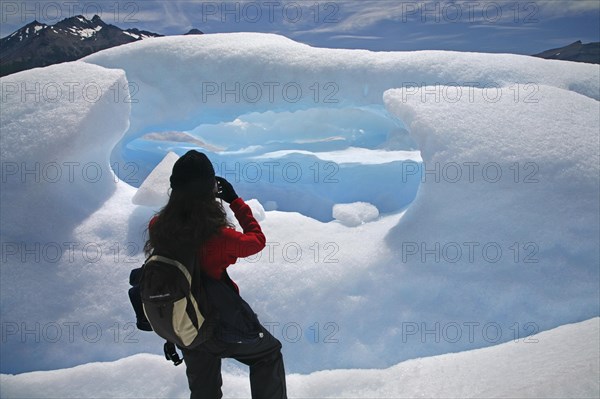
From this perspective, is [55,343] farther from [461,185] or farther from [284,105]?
[284,105]

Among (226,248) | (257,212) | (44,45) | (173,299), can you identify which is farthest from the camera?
(44,45)

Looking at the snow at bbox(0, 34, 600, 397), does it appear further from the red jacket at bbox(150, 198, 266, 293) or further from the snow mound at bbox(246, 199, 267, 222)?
the red jacket at bbox(150, 198, 266, 293)

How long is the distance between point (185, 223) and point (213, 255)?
180 millimetres

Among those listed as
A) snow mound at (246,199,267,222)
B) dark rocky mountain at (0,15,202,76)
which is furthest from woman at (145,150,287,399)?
dark rocky mountain at (0,15,202,76)

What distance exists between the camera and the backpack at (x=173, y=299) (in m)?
1.43

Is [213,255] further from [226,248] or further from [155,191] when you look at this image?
[155,191]

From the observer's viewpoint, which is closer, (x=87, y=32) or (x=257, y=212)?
(x=257, y=212)

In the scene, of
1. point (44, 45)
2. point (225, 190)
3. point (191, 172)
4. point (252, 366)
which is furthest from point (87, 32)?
point (252, 366)

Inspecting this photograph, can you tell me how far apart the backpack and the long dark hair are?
0.19ft

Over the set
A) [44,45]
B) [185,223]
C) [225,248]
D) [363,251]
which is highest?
[44,45]

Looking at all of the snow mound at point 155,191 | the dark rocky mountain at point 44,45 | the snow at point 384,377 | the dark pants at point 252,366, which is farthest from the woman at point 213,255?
the dark rocky mountain at point 44,45

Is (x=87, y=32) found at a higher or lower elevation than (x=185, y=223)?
higher

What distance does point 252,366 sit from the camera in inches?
68.4

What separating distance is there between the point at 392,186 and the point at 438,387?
6511 mm
